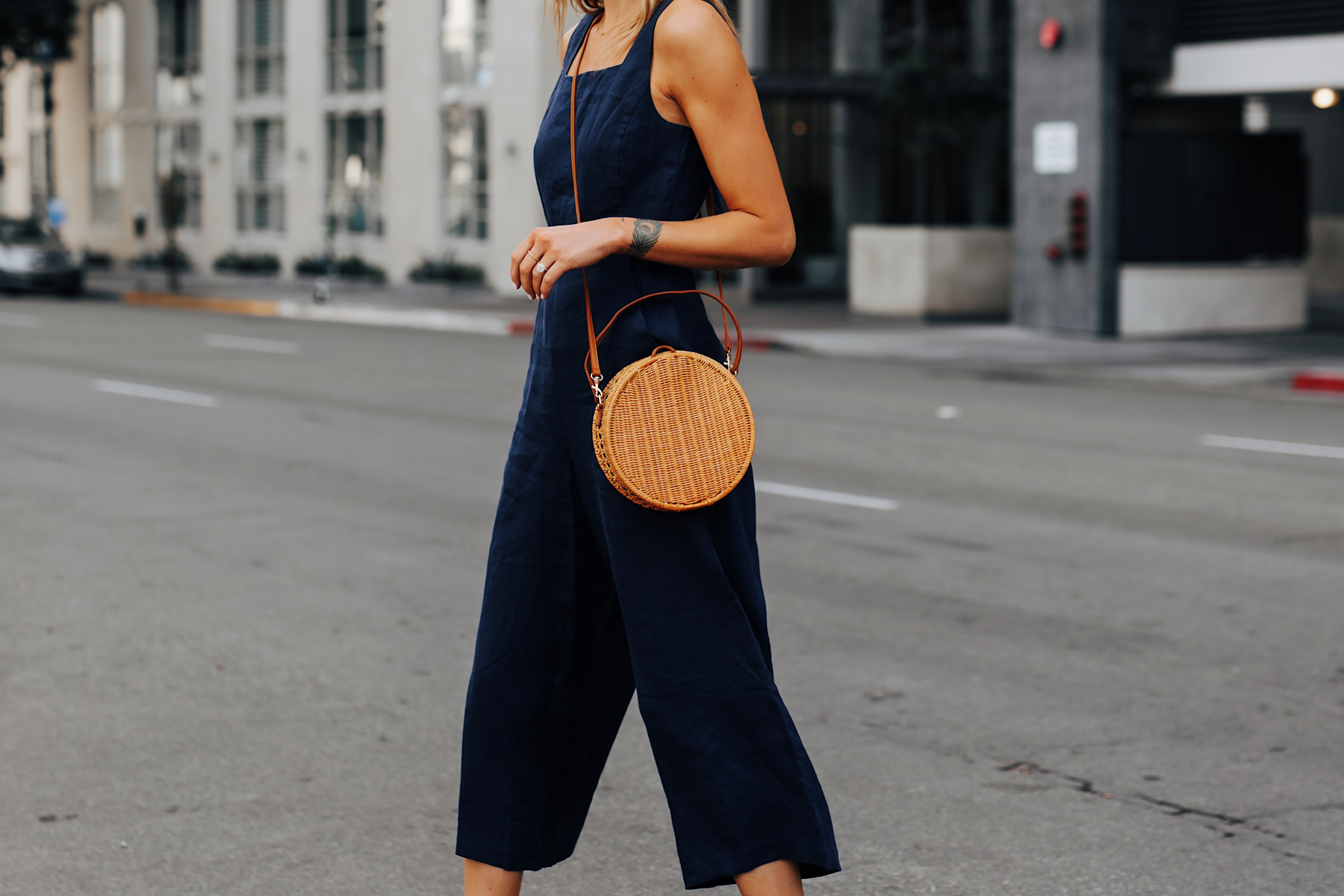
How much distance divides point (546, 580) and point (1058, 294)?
1974cm

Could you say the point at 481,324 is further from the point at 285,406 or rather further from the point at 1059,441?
the point at 1059,441

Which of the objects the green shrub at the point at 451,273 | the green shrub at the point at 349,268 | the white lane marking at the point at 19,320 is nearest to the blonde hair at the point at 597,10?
the white lane marking at the point at 19,320

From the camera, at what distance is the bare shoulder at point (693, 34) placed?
9.03ft

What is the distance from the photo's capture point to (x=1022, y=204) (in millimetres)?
22438

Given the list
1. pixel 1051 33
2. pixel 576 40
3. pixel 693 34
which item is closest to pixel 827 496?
pixel 576 40

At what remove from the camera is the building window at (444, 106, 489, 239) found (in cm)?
3291

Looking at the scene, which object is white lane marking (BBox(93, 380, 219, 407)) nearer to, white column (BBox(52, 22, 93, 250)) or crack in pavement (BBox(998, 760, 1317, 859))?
crack in pavement (BBox(998, 760, 1317, 859))

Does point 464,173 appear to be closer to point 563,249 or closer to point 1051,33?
point 1051,33

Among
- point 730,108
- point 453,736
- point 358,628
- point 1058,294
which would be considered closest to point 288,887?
point 453,736

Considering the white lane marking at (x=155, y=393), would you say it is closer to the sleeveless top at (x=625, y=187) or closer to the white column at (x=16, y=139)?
the sleeveless top at (x=625, y=187)

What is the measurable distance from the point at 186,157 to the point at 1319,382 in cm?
3144

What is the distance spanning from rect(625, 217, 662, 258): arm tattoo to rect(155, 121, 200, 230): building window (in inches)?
1554

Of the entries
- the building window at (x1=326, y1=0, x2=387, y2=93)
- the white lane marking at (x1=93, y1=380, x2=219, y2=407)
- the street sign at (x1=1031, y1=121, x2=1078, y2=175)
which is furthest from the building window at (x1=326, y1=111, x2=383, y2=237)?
the white lane marking at (x1=93, y1=380, x2=219, y2=407)

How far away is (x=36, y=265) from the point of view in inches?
1230
